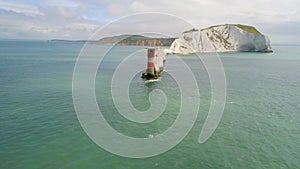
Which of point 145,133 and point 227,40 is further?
point 227,40

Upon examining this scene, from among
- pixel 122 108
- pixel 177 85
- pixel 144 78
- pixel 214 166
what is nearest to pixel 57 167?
pixel 214 166

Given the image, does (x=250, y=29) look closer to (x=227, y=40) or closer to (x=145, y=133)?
(x=227, y=40)

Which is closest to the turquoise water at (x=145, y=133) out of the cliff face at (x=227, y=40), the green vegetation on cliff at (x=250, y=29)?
the cliff face at (x=227, y=40)

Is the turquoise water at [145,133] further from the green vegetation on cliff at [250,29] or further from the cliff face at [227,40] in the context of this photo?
the green vegetation on cliff at [250,29]

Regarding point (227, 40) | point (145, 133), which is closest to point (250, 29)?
point (227, 40)

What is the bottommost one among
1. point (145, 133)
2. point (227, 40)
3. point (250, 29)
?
point (145, 133)

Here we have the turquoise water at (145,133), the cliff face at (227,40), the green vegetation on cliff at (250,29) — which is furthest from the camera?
the green vegetation on cliff at (250,29)

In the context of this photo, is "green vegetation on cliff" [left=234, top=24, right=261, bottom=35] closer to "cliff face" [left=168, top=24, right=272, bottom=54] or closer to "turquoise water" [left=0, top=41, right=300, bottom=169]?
"cliff face" [left=168, top=24, right=272, bottom=54]

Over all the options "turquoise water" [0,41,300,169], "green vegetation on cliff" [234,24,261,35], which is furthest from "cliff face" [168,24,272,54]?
"turquoise water" [0,41,300,169]

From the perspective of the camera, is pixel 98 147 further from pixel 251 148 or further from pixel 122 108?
pixel 251 148

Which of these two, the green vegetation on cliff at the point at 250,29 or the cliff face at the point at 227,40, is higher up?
the green vegetation on cliff at the point at 250,29
